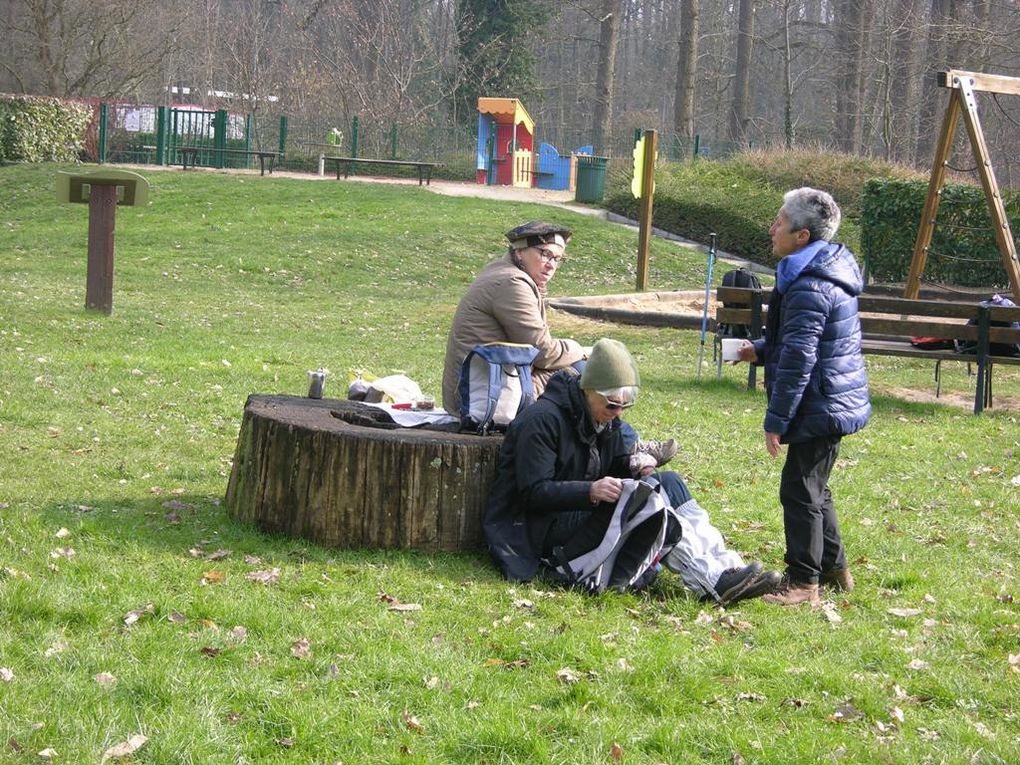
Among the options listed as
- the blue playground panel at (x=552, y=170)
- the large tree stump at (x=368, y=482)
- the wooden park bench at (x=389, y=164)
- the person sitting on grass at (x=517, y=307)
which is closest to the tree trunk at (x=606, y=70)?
the blue playground panel at (x=552, y=170)

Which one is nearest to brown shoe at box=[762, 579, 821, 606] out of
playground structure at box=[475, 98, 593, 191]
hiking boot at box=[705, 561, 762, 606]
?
hiking boot at box=[705, 561, 762, 606]

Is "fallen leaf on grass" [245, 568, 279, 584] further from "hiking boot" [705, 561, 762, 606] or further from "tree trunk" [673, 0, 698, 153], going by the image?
"tree trunk" [673, 0, 698, 153]

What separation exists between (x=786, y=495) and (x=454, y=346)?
1.84m

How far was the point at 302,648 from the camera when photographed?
15.1 feet

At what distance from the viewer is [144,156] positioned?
111 ft

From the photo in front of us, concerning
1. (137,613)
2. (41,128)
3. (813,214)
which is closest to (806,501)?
(813,214)

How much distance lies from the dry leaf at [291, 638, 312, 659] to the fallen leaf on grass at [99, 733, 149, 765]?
822 mm

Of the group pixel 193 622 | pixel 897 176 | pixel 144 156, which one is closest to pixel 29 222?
pixel 144 156

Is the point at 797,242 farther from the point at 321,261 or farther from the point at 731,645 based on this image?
the point at 321,261

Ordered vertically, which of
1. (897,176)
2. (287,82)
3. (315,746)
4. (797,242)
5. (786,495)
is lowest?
(315,746)

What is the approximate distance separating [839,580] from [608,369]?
60.8 inches

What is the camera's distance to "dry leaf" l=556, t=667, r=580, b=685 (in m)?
4.48

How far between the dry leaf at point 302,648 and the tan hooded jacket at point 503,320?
2.02 metres

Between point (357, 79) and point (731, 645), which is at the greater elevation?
point (357, 79)
